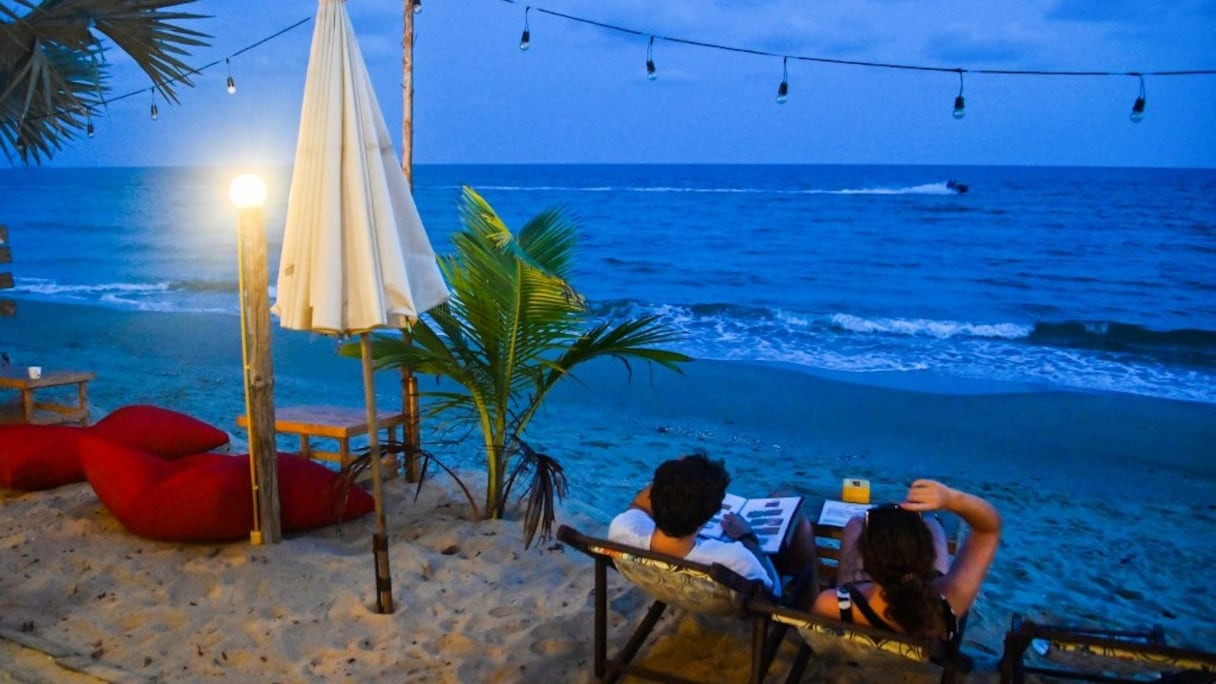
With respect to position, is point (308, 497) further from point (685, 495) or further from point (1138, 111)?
point (1138, 111)

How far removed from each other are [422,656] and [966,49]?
657 cm

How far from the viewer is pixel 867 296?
20484 mm

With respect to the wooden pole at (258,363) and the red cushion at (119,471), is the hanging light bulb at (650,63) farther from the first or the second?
the red cushion at (119,471)

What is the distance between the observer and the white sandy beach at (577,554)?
11.9 ft

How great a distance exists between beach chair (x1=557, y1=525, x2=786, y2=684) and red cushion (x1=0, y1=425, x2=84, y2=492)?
3684mm

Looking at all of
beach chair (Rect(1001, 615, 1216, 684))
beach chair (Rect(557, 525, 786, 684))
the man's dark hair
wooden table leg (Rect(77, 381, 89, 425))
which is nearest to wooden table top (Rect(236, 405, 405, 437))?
wooden table leg (Rect(77, 381, 89, 425))

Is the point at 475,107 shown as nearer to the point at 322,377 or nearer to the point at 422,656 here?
the point at 322,377

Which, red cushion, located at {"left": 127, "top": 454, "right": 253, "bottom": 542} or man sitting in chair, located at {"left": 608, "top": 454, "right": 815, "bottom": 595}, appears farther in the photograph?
red cushion, located at {"left": 127, "top": 454, "right": 253, "bottom": 542}

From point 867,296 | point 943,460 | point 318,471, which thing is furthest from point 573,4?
point 867,296

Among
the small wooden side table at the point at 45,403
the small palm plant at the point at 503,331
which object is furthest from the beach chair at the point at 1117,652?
the small wooden side table at the point at 45,403

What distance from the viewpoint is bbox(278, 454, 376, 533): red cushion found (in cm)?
482

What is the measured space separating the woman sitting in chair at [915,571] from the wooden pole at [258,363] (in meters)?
2.74

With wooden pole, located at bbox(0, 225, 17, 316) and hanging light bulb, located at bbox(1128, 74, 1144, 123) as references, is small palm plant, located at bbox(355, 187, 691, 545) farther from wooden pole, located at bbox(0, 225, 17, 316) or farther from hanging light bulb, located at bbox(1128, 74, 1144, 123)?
wooden pole, located at bbox(0, 225, 17, 316)

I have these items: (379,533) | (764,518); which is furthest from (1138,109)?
(379,533)
